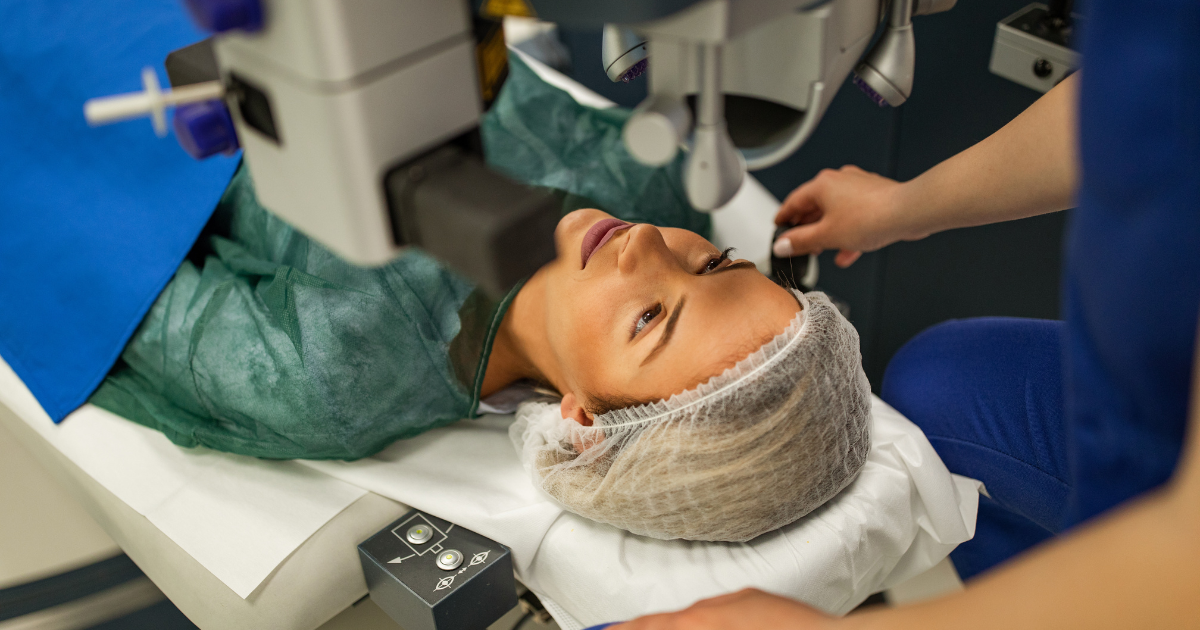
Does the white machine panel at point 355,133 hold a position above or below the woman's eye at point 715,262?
above

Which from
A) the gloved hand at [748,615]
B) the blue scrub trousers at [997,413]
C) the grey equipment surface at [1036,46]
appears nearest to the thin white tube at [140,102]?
the gloved hand at [748,615]

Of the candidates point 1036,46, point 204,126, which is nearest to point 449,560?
point 204,126

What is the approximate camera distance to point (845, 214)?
4.13ft

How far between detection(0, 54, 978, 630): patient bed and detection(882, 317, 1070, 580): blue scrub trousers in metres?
0.07

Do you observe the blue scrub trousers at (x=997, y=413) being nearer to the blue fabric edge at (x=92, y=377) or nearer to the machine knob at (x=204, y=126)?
the machine knob at (x=204, y=126)

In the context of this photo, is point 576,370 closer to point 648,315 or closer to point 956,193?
point 648,315

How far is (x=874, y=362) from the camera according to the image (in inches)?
76.8

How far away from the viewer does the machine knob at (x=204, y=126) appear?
602 mm

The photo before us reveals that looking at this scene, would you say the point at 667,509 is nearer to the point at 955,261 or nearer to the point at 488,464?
the point at 488,464

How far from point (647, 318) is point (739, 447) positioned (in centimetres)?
21

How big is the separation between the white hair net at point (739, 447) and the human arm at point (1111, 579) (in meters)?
0.47

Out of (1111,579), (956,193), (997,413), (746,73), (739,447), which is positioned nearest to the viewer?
(1111,579)

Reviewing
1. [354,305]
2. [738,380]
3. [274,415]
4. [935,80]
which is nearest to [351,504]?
[274,415]

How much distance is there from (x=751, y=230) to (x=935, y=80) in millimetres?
434
